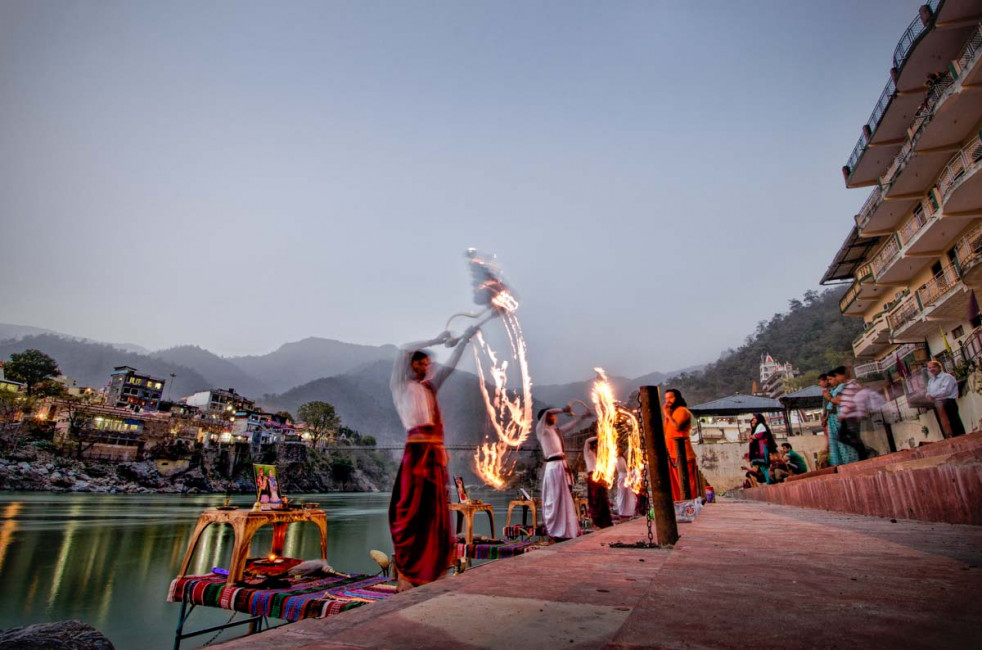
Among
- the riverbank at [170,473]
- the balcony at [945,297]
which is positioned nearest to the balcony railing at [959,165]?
the balcony at [945,297]

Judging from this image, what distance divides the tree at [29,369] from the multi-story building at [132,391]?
1301 centimetres

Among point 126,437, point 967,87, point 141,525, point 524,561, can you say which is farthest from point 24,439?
point 967,87

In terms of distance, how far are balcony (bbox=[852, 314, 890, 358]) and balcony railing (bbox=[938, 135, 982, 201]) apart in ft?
29.4

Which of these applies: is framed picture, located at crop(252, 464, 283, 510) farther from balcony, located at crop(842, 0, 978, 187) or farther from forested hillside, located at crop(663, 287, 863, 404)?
forested hillside, located at crop(663, 287, 863, 404)

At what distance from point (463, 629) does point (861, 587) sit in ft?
5.00

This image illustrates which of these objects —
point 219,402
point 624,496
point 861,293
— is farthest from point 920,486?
point 219,402

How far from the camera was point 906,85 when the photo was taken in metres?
18.2

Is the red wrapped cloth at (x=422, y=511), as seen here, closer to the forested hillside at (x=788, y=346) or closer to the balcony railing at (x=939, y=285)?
the balcony railing at (x=939, y=285)

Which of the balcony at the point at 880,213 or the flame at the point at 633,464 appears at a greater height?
the balcony at the point at 880,213

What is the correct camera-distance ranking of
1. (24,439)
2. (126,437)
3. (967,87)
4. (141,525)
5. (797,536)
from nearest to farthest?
(797,536) → (967,87) → (141,525) → (24,439) → (126,437)

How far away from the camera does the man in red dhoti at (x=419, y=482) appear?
4.50 metres

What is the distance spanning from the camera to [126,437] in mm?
66750

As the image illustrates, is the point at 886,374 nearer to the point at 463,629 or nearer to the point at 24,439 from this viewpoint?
the point at 463,629

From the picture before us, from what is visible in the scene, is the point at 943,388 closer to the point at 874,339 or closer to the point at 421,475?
the point at 421,475
